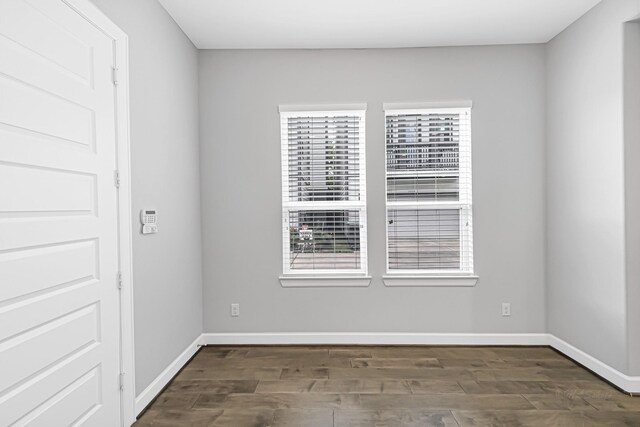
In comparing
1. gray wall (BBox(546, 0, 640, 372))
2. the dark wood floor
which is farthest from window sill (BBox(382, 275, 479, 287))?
gray wall (BBox(546, 0, 640, 372))

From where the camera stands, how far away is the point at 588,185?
3205mm

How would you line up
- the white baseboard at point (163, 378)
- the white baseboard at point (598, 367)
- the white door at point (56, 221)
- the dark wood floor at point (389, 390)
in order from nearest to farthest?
the white door at point (56, 221) → the dark wood floor at point (389, 390) → the white baseboard at point (163, 378) → the white baseboard at point (598, 367)

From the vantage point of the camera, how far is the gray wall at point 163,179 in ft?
8.55

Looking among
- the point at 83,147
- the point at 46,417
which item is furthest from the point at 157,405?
the point at 83,147

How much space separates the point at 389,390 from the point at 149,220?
6.80 feet

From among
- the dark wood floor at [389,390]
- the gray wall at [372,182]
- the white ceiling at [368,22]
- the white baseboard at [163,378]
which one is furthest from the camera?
the gray wall at [372,182]

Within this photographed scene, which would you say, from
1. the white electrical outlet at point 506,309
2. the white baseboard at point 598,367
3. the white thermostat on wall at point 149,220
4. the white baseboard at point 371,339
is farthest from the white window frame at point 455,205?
the white thermostat on wall at point 149,220

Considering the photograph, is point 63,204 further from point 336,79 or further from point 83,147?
point 336,79

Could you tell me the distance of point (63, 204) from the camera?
1.88m

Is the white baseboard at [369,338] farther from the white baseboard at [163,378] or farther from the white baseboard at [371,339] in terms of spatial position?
the white baseboard at [163,378]

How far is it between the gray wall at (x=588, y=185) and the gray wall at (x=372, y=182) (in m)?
0.16

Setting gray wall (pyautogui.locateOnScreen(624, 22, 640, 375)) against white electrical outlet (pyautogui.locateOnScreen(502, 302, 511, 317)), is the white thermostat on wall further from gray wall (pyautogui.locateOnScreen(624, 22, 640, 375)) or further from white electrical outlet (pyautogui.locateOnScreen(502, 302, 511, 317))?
gray wall (pyautogui.locateOnScreen(624, 22, 640, 375))

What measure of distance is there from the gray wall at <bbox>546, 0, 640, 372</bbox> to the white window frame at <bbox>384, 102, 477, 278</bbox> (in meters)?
0.72

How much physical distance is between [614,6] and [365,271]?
112 inches
